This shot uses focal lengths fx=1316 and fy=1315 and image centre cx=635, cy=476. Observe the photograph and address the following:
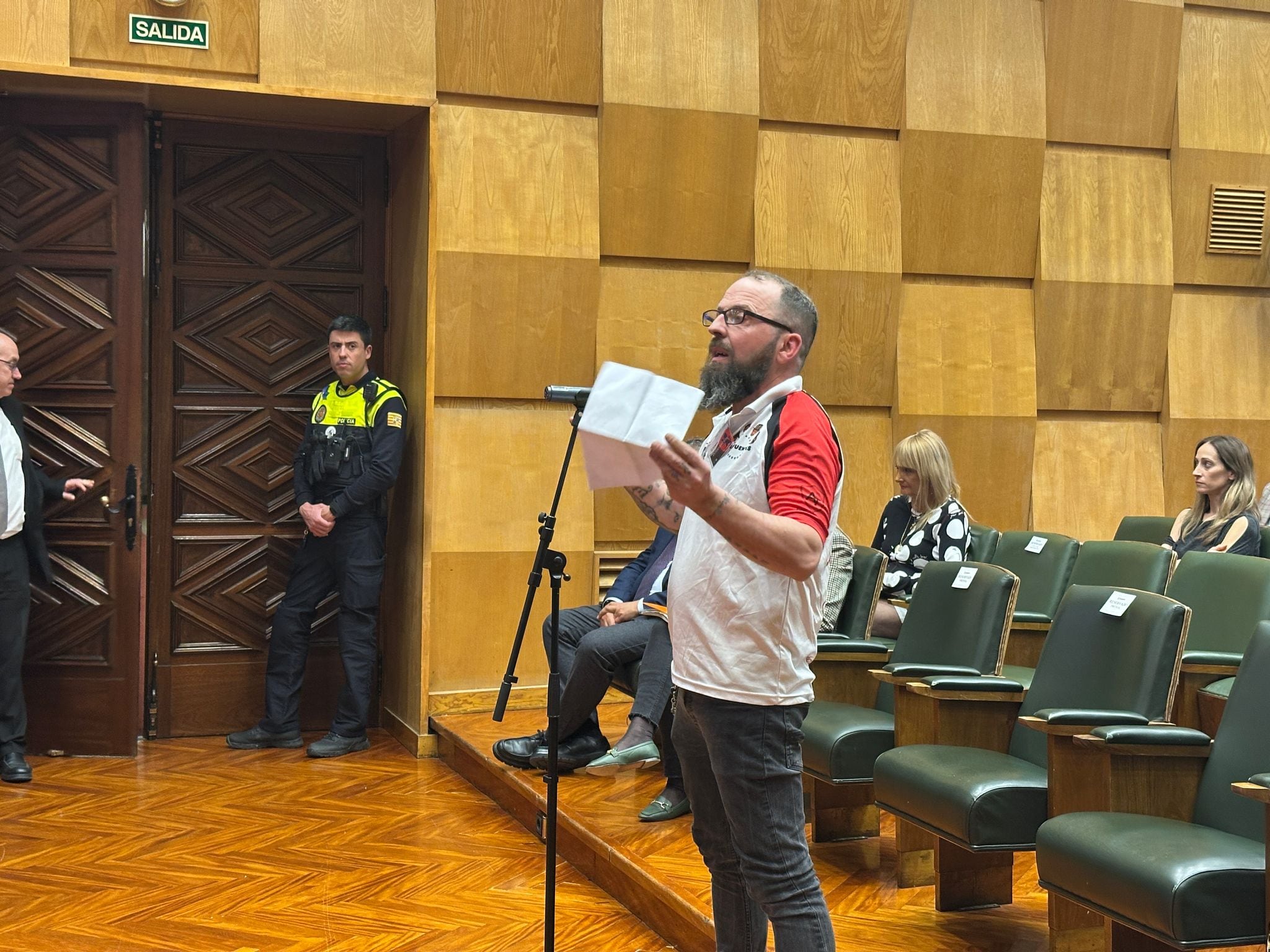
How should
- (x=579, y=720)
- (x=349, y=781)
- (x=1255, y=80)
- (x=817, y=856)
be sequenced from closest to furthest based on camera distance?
(x=817, y=856) → (x=579, y=720) → (x=349, y=781) → (x=1255, y=80)

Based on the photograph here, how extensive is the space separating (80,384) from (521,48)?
6.76 ft

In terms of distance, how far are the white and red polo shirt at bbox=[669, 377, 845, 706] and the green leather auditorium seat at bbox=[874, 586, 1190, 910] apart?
0.79 m

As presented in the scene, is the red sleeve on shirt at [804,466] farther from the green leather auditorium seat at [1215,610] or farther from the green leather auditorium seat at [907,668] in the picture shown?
the green leather auditorium seat at [1215,610]

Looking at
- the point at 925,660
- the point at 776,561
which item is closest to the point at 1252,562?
the point at 925,660

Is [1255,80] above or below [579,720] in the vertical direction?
above

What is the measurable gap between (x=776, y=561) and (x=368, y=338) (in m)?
3.42

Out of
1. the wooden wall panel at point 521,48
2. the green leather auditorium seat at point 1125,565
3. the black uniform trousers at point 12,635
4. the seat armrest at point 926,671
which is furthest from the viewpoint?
the wooden wall panel at point 521,48

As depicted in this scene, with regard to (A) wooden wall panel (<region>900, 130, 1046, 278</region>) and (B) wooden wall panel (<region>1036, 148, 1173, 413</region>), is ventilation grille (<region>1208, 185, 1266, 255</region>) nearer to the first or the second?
(B) wooden wall panel (<region>1036, 148, 1173, 413</region>)

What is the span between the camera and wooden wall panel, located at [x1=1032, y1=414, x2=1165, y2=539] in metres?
5.66

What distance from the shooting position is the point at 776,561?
6.19 ft

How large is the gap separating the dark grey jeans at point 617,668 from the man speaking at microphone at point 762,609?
5.48 ft

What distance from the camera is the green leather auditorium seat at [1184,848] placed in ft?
7.09

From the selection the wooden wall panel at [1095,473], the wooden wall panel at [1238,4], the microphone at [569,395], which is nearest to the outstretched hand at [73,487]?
the microphone at [569,395]

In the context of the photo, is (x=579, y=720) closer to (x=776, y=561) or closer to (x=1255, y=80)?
(x=776, y=561)
